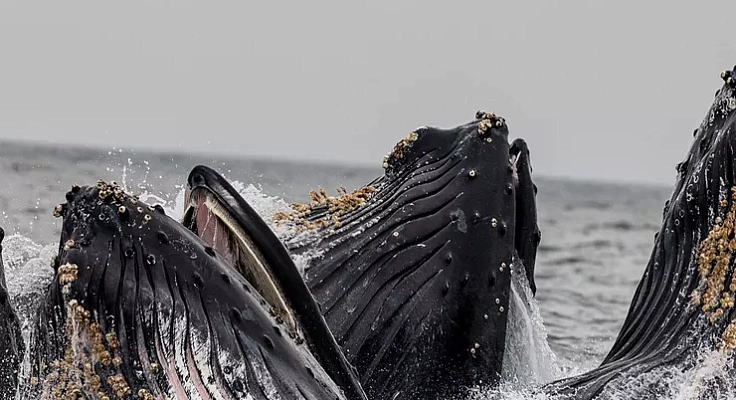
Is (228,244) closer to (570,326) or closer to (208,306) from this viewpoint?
(208,306)

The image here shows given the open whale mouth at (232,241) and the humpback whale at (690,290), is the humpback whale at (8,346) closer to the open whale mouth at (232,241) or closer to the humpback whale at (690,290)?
the open whale mouth at (232,241)

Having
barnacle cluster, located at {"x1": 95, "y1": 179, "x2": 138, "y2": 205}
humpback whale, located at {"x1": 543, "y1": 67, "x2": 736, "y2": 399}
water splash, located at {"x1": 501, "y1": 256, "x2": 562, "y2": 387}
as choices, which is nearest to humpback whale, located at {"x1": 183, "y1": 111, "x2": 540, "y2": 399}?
water splash, located at {"x1": 501, "y1": 256, "x2": 562, "y2": 387}

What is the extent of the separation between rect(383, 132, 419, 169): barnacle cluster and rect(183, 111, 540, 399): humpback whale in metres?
0.16

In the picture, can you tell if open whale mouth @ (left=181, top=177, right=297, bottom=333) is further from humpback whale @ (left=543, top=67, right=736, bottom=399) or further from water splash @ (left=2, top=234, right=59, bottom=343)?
humpback whale @ (left=543, top=67, right=736, bottom=399)

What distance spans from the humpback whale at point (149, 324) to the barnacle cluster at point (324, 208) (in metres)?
1.37

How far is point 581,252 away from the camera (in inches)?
898

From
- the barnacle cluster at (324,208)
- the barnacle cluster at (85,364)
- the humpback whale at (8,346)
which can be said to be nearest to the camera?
the barnacle cluster at (85,364)

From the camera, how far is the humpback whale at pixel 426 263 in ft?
20.1

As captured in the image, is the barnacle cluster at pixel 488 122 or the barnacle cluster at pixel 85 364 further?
the barnacle cluster at pixel 488 122

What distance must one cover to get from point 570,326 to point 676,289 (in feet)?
20.4

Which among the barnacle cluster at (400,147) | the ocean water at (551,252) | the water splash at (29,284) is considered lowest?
the ocean water at (551,252)

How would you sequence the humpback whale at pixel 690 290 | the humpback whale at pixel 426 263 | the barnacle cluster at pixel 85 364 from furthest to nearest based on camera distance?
the humpback whale at pixel 426 263 < the humpback whale at pixel 690 290 < the barnacle cluster at pixel 85 364

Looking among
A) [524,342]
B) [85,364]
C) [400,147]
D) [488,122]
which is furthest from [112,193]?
[524,342]

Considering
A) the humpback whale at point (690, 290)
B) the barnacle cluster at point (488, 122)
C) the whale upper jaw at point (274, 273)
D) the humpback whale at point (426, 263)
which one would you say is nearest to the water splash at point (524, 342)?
the humpback whale at point (426, 263)
